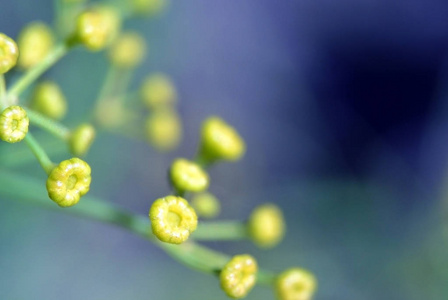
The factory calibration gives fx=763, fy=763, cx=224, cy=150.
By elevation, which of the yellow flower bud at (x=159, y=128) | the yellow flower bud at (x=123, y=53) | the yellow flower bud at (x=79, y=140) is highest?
the yellow flower bud at (x=123, y=53)

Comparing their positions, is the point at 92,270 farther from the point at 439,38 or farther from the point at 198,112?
the point at 439,38

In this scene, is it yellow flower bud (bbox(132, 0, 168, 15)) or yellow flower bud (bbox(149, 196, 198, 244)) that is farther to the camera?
yellow flower bud (bbox(132, 0, 168, 15))

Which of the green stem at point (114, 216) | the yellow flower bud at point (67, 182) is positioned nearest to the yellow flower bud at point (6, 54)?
the yellow flower bud at point (67, 182)

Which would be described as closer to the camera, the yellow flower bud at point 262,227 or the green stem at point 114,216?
the green stem at point 114,216

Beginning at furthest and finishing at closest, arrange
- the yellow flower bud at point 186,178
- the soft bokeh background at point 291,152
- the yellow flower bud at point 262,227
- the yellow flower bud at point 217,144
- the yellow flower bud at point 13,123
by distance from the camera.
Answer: the soft bokeh background at point 291,152 → the yellow flower bud at point 262,227 → the yellow flower bud at point 217,144 → the yellow flower bud at point 186,178 → the yellow flower bud at point 13,123

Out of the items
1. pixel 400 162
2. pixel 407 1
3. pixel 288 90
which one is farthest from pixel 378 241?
pixel 407 1

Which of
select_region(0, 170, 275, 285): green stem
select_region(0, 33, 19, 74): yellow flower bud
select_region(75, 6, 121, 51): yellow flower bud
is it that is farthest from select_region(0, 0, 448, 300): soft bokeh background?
select_region(0, 33, 19, 74): yellow flower bud

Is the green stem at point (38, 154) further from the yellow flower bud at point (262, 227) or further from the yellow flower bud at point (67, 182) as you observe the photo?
the yellow flower bud at point (262, 227)

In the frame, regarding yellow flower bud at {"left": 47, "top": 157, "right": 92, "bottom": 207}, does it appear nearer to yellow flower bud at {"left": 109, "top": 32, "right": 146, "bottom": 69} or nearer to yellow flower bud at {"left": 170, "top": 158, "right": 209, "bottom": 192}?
yellow flower bud at {"left": 170, "top": 158, "right": 209, "bottom": 192}
